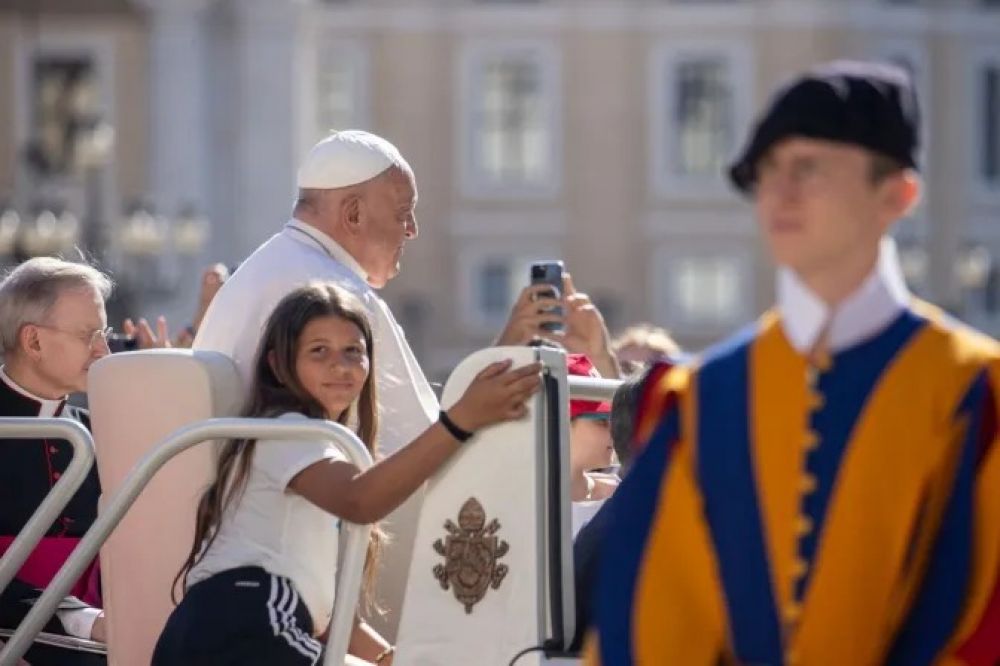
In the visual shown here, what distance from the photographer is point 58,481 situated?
5703mm

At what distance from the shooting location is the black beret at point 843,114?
3799 mm

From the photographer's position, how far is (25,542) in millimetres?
5727

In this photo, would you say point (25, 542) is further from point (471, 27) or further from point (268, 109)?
point (471, 27)

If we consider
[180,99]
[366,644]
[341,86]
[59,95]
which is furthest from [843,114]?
[341,86]

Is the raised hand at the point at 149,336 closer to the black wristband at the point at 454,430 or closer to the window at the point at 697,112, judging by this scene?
the black wristband at the point at 454,430

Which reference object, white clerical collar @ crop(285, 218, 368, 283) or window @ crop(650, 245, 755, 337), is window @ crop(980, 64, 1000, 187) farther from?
white clerical collar @ crop(285, 218, 368, 283)

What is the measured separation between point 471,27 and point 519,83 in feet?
4.92

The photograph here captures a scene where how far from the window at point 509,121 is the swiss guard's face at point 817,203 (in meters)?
53.8

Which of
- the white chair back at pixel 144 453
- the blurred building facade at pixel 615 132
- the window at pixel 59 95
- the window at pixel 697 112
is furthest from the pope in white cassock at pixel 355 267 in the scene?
the window at pixel 697 112

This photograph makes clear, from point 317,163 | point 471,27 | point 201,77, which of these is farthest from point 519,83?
point 317,163

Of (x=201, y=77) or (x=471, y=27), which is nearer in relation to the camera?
(x=201, y=77)

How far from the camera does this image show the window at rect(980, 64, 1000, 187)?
2319 inches

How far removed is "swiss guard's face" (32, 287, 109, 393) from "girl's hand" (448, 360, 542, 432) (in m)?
1.84

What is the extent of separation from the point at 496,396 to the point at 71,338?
1.96 metres
